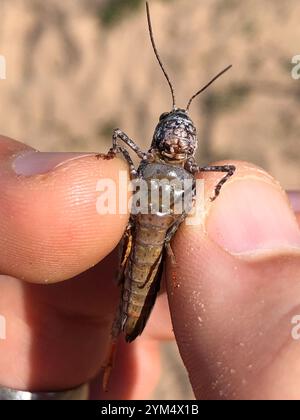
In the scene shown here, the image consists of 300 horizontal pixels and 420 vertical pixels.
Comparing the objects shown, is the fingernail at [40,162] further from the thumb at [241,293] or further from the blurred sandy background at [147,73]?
the blurred sandy background at [147,73]

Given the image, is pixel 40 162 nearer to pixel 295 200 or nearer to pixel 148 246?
pixel 148 246

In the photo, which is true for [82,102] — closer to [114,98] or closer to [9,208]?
[114,98]

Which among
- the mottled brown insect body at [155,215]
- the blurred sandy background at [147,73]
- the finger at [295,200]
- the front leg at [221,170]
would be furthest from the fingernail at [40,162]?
the blurred sandy background at [147,73]

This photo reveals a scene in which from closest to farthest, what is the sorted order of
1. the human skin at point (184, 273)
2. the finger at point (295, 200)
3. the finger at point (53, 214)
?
the human skin at point (184, 273) < the finger at point (53, 214) < the finger at point (295, 200)

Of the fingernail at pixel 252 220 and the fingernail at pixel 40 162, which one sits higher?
the fingernail at pixel 40 162
